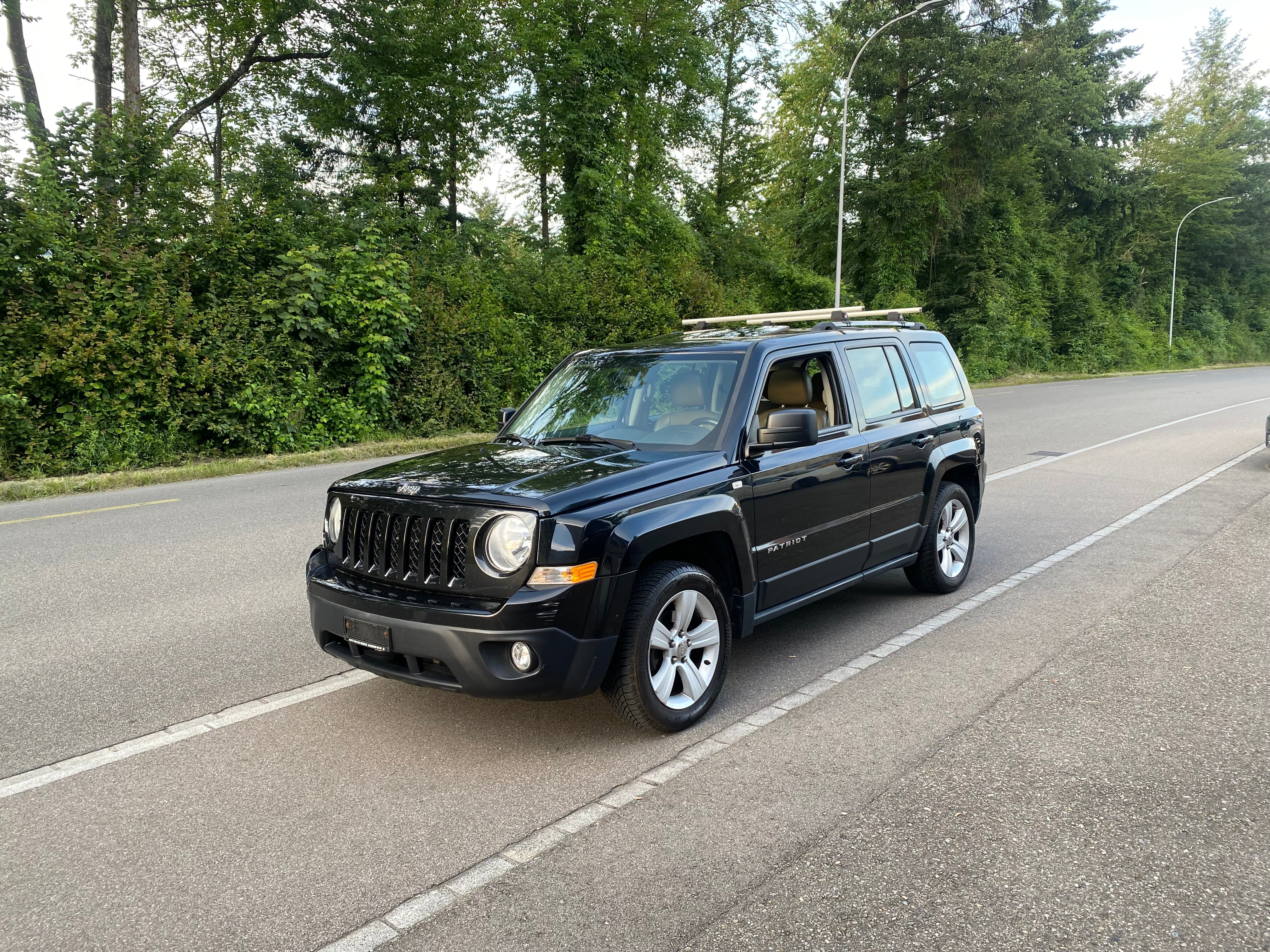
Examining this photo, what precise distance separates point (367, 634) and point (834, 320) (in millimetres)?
3531

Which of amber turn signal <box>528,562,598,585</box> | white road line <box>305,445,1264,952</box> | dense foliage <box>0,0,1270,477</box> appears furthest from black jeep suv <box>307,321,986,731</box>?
dense foliage <box>0,0,1270,477</box>

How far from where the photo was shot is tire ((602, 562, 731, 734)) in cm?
391

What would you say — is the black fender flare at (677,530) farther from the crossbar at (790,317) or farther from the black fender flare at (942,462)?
the black fender flare at (942,462)

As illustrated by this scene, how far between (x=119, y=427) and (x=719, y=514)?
37.9 ft

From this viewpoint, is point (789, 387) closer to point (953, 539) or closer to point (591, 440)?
point (591, 440)

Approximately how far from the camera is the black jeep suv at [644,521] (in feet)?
12.2

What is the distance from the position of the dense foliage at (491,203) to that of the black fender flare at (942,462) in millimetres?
10018

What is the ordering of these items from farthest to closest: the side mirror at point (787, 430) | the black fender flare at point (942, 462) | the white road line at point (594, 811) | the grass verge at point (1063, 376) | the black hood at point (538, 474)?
the grass verge at point (1063, 376) → the black fender flare at point (942, 462) → the side mirror at point (787, 430) → the black hood at point (538, 474) → the white road line at point (594, 811)

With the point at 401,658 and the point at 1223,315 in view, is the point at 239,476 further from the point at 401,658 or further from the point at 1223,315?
the point at 1223,315

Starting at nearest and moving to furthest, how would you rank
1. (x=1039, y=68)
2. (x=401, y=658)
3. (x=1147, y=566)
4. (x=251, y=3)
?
1. (x=401, y=658)
2. (x=1147, y=566)
3. (x=251, y=3)
4. (x=1039, y=68)

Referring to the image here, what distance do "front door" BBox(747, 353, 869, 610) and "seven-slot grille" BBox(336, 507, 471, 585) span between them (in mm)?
1513

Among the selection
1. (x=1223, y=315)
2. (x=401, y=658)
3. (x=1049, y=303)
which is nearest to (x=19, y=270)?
(x=401, y=658)

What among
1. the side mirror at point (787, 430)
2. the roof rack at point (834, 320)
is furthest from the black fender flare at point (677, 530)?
the roof rack at point (834, 320)

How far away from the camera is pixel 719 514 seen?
4.30 meters
